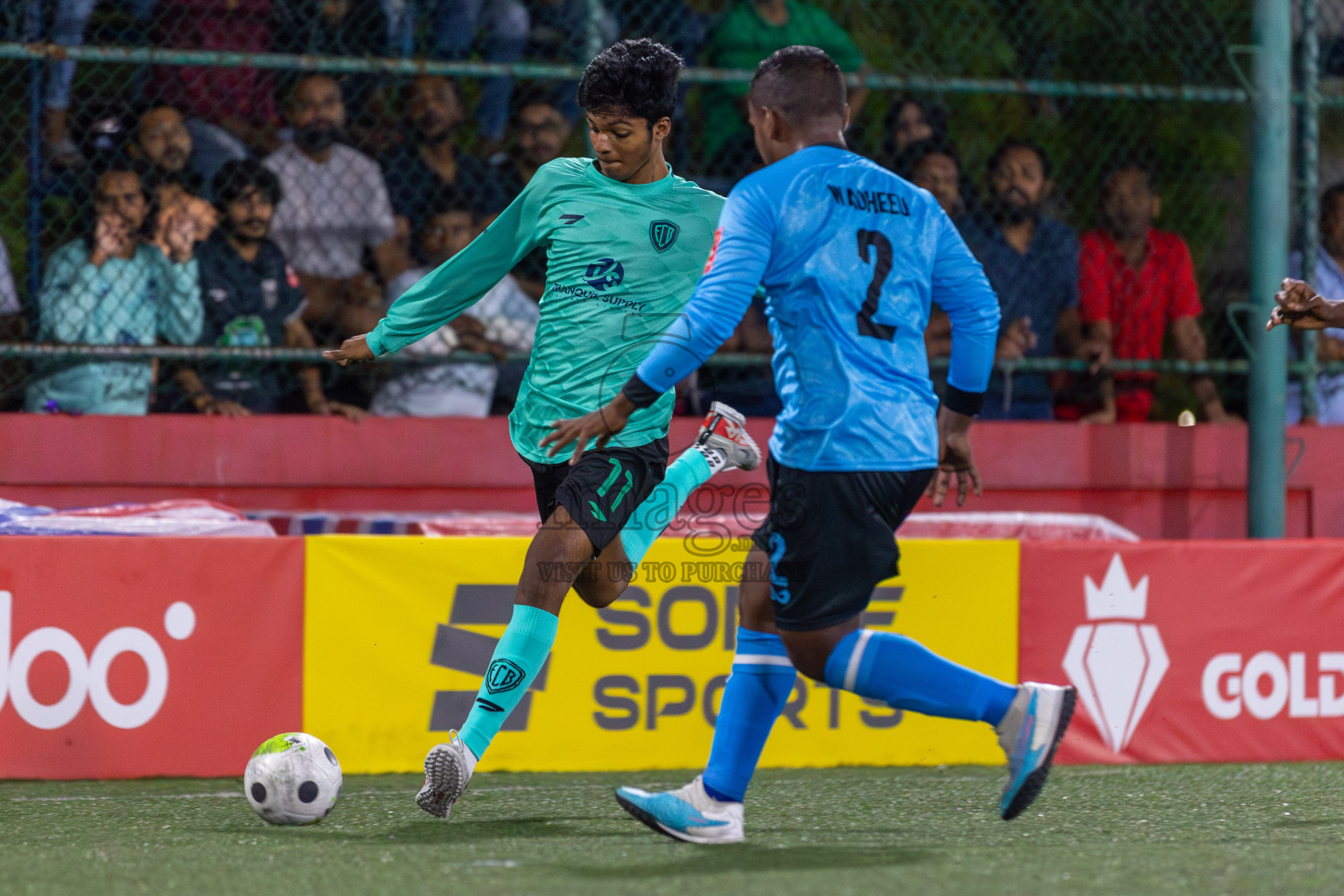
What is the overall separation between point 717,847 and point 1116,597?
8.95 feet

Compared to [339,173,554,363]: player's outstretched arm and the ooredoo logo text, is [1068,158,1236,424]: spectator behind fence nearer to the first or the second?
[339,173,554,363]: player's outstretched arm

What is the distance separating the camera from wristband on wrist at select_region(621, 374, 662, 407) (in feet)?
11.6

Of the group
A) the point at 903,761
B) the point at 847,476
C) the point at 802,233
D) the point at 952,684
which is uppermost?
the point at 802,233

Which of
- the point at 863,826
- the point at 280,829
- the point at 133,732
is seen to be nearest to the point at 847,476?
the point at 863,826

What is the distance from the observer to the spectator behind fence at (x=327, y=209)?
266 inches

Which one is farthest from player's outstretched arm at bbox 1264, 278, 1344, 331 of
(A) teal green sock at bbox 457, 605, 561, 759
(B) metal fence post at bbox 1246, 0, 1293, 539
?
(B) metal fence post at bbox 1246, 0, 1293, 539

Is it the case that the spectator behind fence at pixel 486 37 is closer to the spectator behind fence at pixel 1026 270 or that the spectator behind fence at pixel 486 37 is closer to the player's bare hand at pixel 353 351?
the spectator behind fence at pixel 1026 270

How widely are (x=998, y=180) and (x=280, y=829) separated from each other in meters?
4.53

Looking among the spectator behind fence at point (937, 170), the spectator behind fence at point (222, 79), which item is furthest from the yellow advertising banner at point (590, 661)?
the spectator behind fence at point (222, 79)

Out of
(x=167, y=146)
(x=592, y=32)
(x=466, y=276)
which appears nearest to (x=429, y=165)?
(x=592, y=32)

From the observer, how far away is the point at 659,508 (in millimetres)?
4703

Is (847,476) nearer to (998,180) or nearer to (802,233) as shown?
(802,233)

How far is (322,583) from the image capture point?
5578 millimetres

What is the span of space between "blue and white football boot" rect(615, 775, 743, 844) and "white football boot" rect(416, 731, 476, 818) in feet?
1.80
